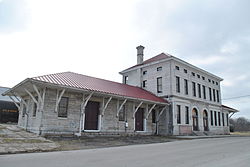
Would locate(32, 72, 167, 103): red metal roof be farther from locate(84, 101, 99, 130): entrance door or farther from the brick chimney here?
the brick chimney

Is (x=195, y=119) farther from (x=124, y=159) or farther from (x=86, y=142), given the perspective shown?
(x=124, y=159)

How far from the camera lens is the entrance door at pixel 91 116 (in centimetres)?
1568

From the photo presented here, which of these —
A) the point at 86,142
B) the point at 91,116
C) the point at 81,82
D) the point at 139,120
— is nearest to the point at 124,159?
the point at 86,142

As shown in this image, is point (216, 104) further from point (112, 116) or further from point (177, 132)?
point (112, 116)

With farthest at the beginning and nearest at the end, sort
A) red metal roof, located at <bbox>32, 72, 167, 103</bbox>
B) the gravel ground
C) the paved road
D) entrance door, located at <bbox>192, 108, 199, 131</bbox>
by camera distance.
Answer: entrance door, located at <bbox>192, 108, 199, 131</bbox> < red metal roof, located at <bbox>32, 72, 167, 103</bbox> < the gravel ground < the paved road

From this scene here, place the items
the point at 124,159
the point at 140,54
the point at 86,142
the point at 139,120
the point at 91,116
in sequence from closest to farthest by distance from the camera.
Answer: the point at 124,159, the point at 86,142, the point at 91,116, the point at 139,120, the point at 140,54

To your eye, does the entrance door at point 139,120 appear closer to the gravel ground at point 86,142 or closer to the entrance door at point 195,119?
the gravel ground at point 86,142

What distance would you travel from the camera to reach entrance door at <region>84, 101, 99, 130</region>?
51.4ft

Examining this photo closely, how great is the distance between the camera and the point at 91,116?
16.0 m

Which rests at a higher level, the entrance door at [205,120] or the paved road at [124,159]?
the entrance door at [205,120]

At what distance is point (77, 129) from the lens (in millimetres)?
14469

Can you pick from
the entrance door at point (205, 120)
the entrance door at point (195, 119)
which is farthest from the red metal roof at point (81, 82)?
the entrance door at point (205, 120)

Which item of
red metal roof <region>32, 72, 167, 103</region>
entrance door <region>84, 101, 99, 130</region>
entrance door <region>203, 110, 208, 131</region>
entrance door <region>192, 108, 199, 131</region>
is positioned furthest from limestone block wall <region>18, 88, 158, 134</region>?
entrance door <region>203, 110, 208, 131</region>

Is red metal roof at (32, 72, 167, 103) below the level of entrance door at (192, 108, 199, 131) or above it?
above
